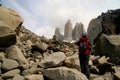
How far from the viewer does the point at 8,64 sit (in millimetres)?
15078

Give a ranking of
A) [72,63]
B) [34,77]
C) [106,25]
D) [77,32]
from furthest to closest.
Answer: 1. [77,32]
2. [106,25]
3. [72,63]
4. [34,77]

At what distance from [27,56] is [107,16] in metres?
9.62

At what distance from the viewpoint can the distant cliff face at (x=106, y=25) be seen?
23766mm

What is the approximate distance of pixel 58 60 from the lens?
15.4 m

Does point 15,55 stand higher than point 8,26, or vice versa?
point 8,26

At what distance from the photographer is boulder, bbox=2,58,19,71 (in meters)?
14.9

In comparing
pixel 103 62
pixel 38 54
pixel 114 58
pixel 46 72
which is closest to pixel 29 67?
pixel 46 72

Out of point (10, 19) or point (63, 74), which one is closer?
point (63, 74)

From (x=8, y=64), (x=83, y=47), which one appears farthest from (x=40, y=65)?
(x=83, y=47)

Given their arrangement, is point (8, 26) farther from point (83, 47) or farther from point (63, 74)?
point (63, 74)

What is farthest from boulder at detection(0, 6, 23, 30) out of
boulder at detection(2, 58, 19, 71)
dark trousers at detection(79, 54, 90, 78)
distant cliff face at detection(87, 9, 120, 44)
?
distant cliff face at detection(87, 9, 120, 44)

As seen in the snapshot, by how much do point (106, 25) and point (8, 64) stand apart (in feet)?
39.1

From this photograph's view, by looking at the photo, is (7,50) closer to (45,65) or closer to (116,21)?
(45,65)

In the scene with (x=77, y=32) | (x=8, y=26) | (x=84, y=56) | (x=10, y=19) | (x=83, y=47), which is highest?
(x=10, y=19)
